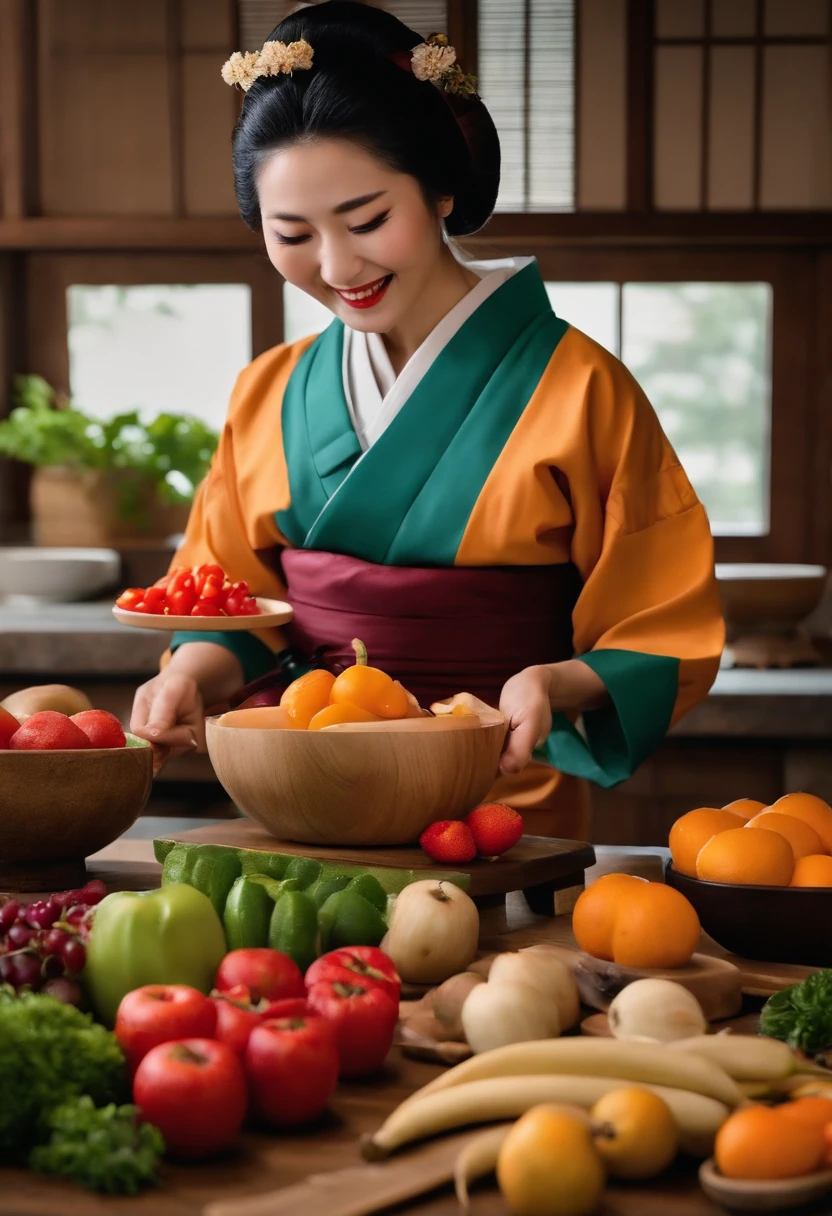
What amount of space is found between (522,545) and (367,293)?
333 millimetres

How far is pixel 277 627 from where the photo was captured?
1846 millimetres

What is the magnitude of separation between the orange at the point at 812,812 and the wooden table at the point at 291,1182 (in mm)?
388

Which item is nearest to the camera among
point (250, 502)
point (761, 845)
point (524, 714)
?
point (761, 845)

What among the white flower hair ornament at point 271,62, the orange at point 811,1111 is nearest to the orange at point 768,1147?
the orange at point 811,1111

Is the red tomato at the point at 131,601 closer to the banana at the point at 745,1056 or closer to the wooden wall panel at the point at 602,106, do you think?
the banana at the point at 745,1056

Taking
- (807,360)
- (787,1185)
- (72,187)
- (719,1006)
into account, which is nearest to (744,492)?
(807,360)

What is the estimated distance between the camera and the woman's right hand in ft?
4.98

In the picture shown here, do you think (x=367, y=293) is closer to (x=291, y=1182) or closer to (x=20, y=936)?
(x=20, y=936)

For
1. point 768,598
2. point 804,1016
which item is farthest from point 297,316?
point 804,1016

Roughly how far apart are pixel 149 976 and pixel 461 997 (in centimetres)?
20

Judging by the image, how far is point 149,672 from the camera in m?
2.98

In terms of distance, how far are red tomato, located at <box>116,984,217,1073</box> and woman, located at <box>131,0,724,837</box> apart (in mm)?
664

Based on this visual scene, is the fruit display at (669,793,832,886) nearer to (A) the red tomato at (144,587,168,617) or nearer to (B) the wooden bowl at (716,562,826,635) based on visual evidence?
(A) the red tomato at (144,587,168,617)

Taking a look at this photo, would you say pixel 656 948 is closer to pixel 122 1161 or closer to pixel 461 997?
pixel 461 997
